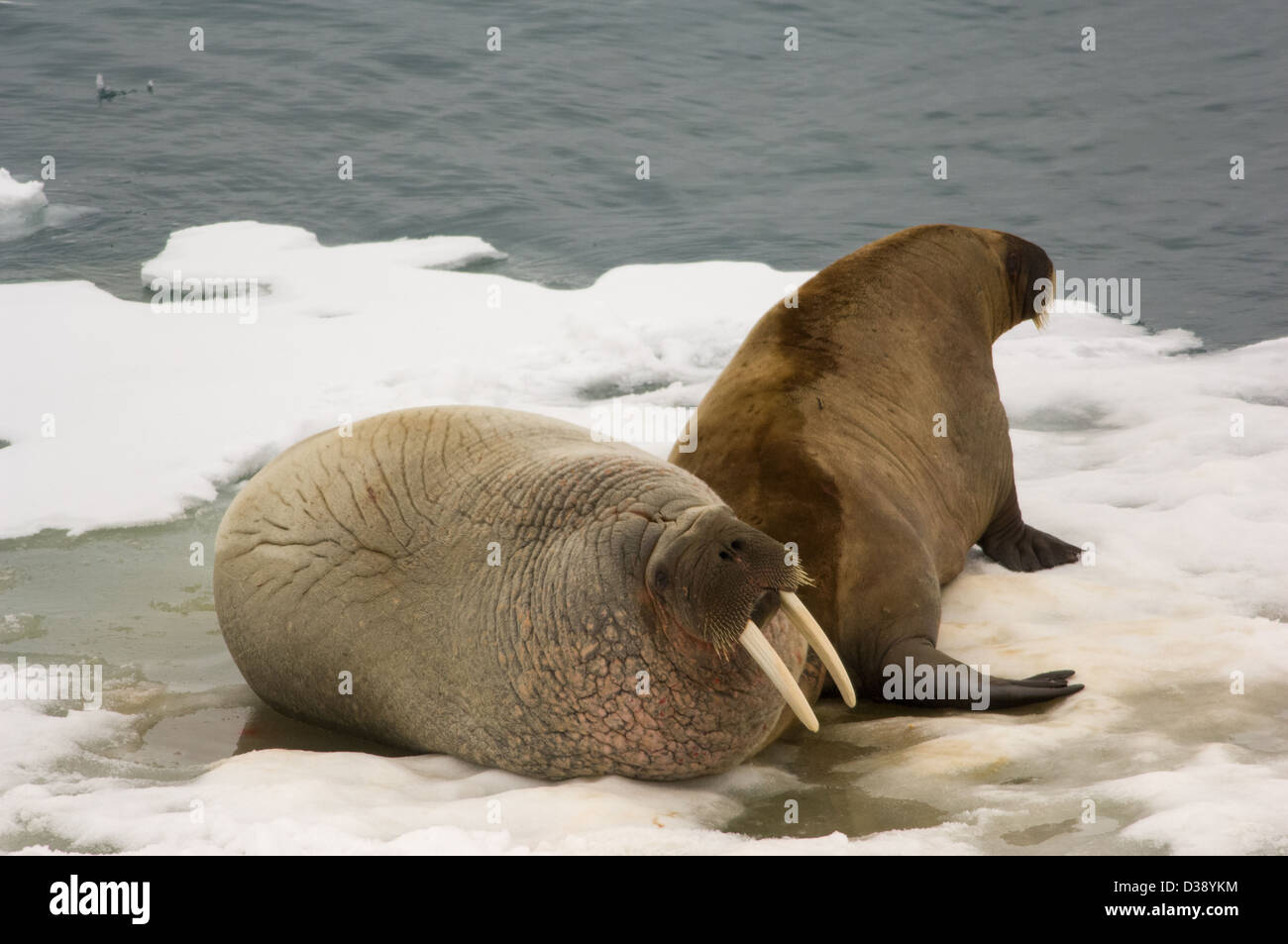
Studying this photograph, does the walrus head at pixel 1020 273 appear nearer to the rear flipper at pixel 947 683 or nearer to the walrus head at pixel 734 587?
the rear flipper at pixel 947 683

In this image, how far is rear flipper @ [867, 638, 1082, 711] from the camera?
3.84 meters

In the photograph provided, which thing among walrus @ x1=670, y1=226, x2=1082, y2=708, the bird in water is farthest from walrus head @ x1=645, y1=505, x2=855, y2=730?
the bird in water

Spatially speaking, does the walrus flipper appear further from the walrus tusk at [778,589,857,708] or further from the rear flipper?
the walrus tusk at [778,589,857,708]

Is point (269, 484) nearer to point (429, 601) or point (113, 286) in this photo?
point (429, 601)

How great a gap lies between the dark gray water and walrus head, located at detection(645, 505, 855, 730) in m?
6.44

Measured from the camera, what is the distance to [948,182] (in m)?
12.8

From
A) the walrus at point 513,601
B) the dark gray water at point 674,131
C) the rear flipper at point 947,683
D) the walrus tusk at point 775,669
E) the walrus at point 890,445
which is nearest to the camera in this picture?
the walrus tusk at point 775,669

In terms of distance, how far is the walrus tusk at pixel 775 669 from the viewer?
3.01 meters

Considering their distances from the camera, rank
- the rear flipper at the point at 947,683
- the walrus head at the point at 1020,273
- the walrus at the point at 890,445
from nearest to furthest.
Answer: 1. the rear flipper at the point at 947,683
2. the walrus at the point at 890,445
3. the walrus head at the point at 1020,273

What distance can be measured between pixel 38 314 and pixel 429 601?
19.3 ft

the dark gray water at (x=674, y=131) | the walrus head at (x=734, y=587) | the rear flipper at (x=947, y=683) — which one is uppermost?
the dark gray water at (x=674, y=131)

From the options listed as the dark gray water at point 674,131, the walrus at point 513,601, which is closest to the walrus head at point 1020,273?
the walrus at point 513,601

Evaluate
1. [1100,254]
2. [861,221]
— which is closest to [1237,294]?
[1100,254]

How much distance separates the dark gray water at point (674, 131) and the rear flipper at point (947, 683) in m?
5.43
